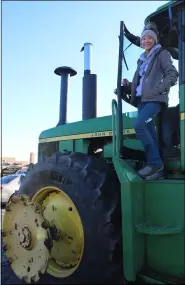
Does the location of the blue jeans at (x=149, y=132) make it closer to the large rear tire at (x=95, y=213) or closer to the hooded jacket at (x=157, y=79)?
the hooded jacket at (x=157, y=79)

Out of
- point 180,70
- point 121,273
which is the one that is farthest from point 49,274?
point 180,70

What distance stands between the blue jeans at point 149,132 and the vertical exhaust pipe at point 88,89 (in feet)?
6.08

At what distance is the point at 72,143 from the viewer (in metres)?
4.42

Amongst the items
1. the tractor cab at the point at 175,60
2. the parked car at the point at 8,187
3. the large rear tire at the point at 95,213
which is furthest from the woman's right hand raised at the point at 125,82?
the parked car at the point at 8,187

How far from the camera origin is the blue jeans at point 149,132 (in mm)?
2889

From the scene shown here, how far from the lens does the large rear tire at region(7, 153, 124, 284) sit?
2.73 m

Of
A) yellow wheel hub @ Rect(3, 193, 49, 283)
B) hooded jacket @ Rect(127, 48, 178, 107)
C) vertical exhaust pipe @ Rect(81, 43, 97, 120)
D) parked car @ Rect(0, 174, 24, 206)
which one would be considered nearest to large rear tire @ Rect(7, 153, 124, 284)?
yellow wheel hub @ Rect(3, 193, 49, 283)

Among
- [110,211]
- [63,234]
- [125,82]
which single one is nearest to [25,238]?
[63,234]

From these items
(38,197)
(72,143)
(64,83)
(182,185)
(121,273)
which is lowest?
(121,273)

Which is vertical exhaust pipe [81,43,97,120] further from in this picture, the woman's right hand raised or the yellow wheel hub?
the yellow wheel hub

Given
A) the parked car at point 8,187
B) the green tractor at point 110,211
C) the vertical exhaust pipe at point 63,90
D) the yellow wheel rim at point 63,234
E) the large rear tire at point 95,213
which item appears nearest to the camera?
the green tractor at point 110,211

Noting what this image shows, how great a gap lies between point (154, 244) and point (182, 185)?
1.81ft

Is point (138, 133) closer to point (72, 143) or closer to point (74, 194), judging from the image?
point (74, 194)

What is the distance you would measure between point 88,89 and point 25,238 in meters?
2.32
